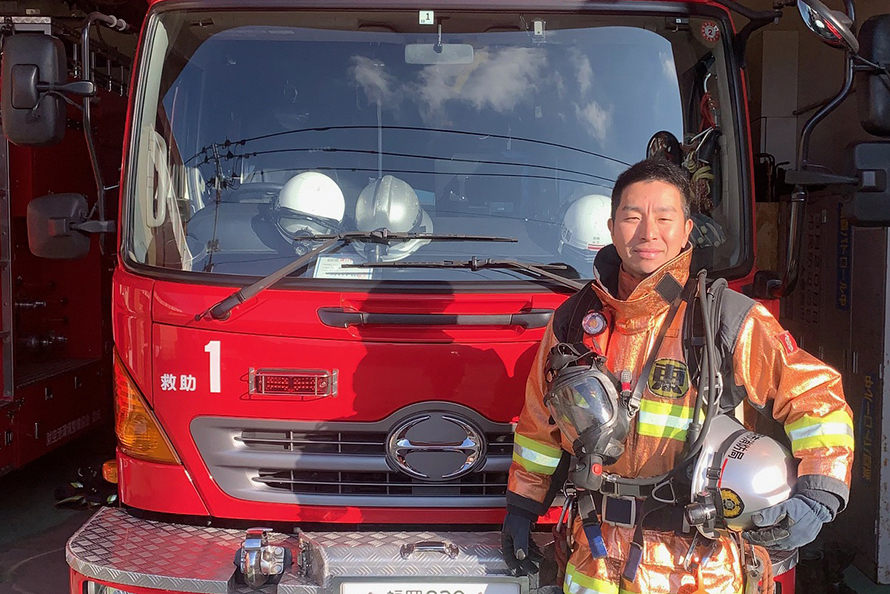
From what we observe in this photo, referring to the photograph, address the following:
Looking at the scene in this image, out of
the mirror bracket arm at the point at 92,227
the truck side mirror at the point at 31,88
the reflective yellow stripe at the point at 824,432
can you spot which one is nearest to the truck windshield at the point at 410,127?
the mirror bracket arm at the point at 92,227

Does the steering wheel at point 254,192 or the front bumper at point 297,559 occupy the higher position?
the steering wheel at point 254,192

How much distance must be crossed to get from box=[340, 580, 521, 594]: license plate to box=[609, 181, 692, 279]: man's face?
1.01 meters

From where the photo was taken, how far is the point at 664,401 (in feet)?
6.63

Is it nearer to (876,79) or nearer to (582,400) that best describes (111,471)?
(582,400)

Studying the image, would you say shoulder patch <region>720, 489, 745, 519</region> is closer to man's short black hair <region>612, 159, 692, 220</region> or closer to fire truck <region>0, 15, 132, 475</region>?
man's short black hair <region>612, 159, 692, 220</region>

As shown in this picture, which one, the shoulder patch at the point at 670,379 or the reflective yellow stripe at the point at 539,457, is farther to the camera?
the reflective yellow stripe at the point at 539,457

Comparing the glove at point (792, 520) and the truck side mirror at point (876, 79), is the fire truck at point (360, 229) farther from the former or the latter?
the glove at point (792, 520)

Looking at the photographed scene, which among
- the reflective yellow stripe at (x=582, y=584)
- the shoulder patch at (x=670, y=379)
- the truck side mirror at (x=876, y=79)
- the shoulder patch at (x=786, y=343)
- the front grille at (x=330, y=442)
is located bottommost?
the reflective yellow stripe at (x=582, y=584)

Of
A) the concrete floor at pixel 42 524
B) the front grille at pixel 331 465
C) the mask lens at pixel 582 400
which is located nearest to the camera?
the mask lens at pixel 582 400

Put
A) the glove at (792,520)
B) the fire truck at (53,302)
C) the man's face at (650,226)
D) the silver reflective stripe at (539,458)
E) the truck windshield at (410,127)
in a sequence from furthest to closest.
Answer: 1. the fire truck at (53,302)
2. the truck windshield at (410,127)
3. the silver reflective stripe at (539,458)
4. the man's face at (650,226)
5. the glove at (792,520)

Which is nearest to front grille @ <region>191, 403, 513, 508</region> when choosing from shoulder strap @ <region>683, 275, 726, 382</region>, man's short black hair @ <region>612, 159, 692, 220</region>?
shoulder strap @ <region>683, 275, 726, 382</region>

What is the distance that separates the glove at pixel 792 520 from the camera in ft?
6.06

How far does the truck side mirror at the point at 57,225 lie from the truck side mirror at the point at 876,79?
105 inches

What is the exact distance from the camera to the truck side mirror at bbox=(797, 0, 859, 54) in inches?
→ 93.0
